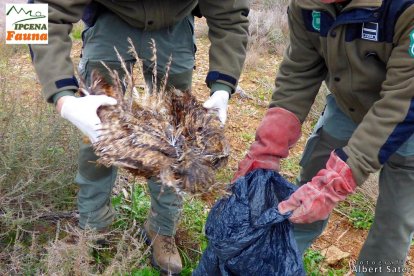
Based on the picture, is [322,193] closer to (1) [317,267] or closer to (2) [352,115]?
(2) [352,115]

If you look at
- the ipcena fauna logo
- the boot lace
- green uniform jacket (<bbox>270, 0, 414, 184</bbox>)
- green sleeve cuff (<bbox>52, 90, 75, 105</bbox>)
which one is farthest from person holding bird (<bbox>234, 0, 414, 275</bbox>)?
the ipcena fauna logo

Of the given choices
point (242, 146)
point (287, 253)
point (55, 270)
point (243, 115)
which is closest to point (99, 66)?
point (55, 270)

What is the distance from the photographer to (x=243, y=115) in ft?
14.4

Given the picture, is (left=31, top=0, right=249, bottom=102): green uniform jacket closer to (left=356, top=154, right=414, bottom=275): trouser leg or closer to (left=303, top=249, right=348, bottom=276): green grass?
(left=356, top=154, right=414, bottom=275): trouser leg

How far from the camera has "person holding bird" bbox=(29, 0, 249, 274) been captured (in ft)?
6.23

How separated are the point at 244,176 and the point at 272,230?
0.86 feet

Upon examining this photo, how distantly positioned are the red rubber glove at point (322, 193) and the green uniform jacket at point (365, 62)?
0.13 ft

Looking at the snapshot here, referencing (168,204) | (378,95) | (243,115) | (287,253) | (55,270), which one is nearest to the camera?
(55,270)

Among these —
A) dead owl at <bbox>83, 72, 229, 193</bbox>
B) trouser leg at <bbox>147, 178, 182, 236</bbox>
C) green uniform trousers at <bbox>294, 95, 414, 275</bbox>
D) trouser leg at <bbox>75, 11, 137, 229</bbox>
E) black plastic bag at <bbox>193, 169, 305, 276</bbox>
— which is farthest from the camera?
trouser leg at <bbox>147, 178, 182, 236</bbox>

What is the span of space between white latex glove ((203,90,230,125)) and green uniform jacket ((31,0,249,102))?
0.29 feet

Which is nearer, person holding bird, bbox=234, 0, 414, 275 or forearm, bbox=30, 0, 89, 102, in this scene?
person holding bird, bbox=234, 0, 414, 275

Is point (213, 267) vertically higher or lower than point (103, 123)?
lower

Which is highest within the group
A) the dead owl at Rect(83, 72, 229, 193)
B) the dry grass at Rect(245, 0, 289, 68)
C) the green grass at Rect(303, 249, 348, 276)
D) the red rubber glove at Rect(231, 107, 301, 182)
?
the dead owl at Rect(83, 72, 229, 193)

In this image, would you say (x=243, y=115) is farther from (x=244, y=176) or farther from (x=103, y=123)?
(x=103, y=123)
